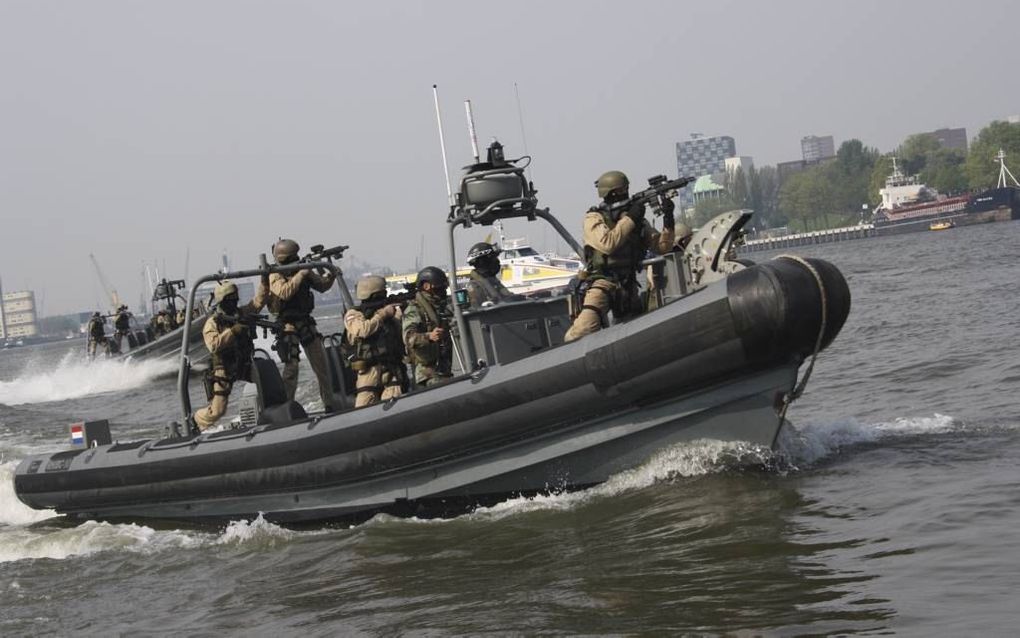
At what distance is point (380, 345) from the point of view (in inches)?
361

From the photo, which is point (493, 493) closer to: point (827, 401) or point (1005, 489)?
point (1005, 489)

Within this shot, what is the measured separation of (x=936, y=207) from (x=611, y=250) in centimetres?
9637

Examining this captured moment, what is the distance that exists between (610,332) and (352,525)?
2.64 metres

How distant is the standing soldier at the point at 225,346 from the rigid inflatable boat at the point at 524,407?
0.62 feet

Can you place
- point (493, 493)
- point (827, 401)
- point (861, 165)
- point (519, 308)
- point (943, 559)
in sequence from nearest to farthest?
point (943, 559) → point (493, 493) → point (519, 308) → point (827, 401) → point (861, 165)

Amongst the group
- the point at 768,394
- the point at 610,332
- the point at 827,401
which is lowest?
the point at 827,401

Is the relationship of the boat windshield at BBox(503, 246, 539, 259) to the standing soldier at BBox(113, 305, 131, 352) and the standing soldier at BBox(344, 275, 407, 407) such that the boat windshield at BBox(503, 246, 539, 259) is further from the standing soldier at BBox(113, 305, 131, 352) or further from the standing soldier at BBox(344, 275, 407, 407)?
the standing soldier at BBox(344, 275, 407, 407)

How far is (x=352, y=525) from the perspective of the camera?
915cm

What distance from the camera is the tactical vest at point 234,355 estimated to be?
9992 millimetres

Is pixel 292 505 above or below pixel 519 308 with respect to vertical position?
below

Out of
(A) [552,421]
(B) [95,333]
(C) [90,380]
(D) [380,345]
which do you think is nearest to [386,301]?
(D) [380,345]

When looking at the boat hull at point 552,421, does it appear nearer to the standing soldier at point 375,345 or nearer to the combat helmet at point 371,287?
the standing soldier at point 375,345

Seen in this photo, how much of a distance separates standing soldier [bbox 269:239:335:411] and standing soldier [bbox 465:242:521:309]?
1.54 meters

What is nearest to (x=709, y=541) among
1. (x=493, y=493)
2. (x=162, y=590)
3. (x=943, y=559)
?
(x=943, y=559)
